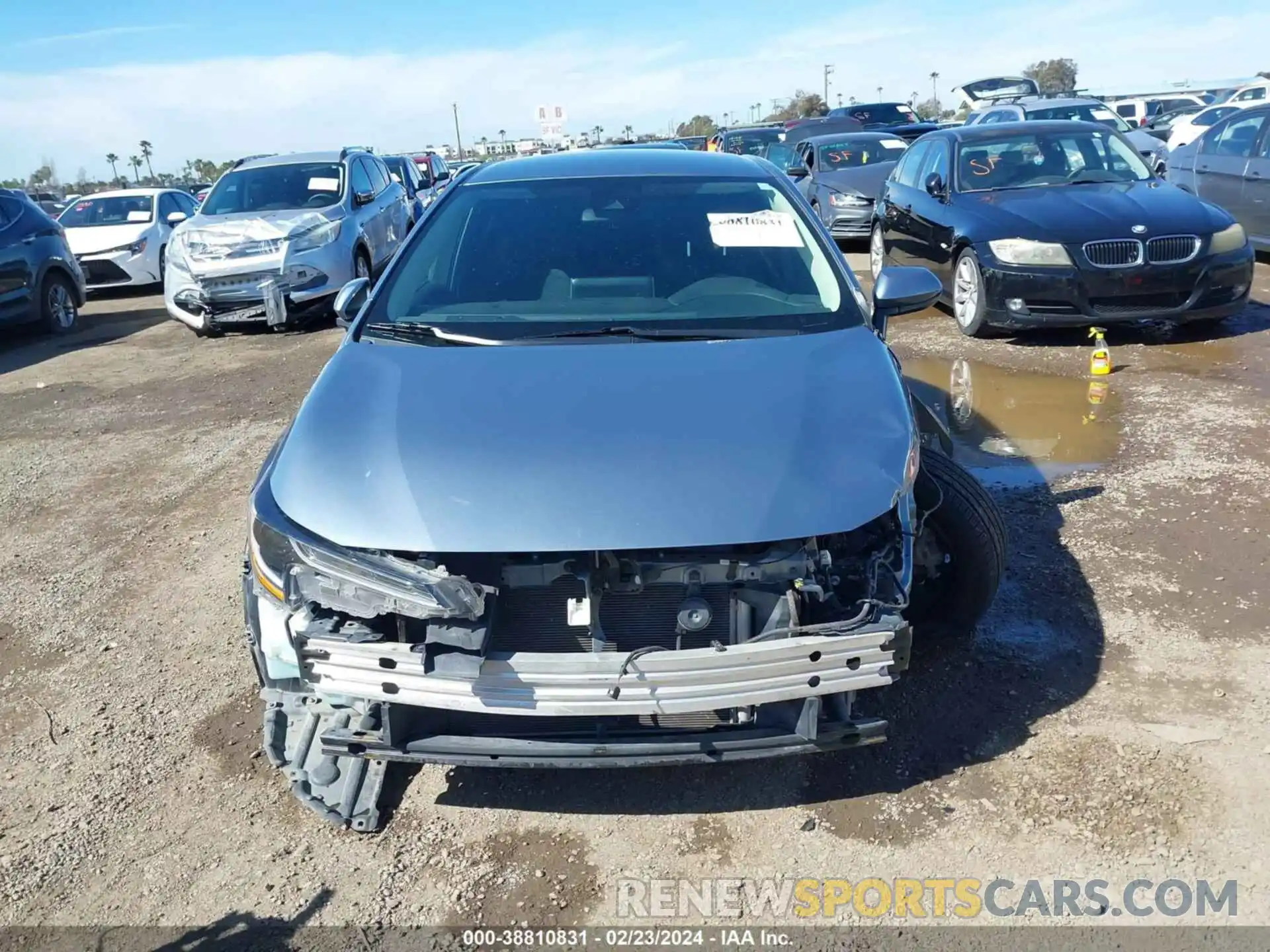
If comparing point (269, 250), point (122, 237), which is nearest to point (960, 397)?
point (269, 250)

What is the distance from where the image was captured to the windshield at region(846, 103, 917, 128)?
78.2ft

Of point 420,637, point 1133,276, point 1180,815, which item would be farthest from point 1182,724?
point 1133,276

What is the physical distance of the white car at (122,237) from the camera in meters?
13.6

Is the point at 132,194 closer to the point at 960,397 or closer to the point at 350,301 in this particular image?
the point at 350,301

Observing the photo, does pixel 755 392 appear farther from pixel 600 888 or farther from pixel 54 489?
pixel 54 489

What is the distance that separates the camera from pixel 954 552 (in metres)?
3.32

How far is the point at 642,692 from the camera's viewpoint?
2.28 m

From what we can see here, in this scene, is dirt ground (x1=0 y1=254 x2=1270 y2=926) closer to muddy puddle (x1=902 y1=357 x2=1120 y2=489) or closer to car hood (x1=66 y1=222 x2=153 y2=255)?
muddy puddle (x1=902 y1=357 x2=1120 y2=489)

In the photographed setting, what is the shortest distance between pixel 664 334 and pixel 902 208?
6.87 m

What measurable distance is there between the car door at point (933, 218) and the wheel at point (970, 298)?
13cm

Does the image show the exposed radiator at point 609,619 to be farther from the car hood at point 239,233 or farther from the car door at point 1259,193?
the car door at point 1259,193

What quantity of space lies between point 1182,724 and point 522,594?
2086 mm

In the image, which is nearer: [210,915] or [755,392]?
[210,915]
